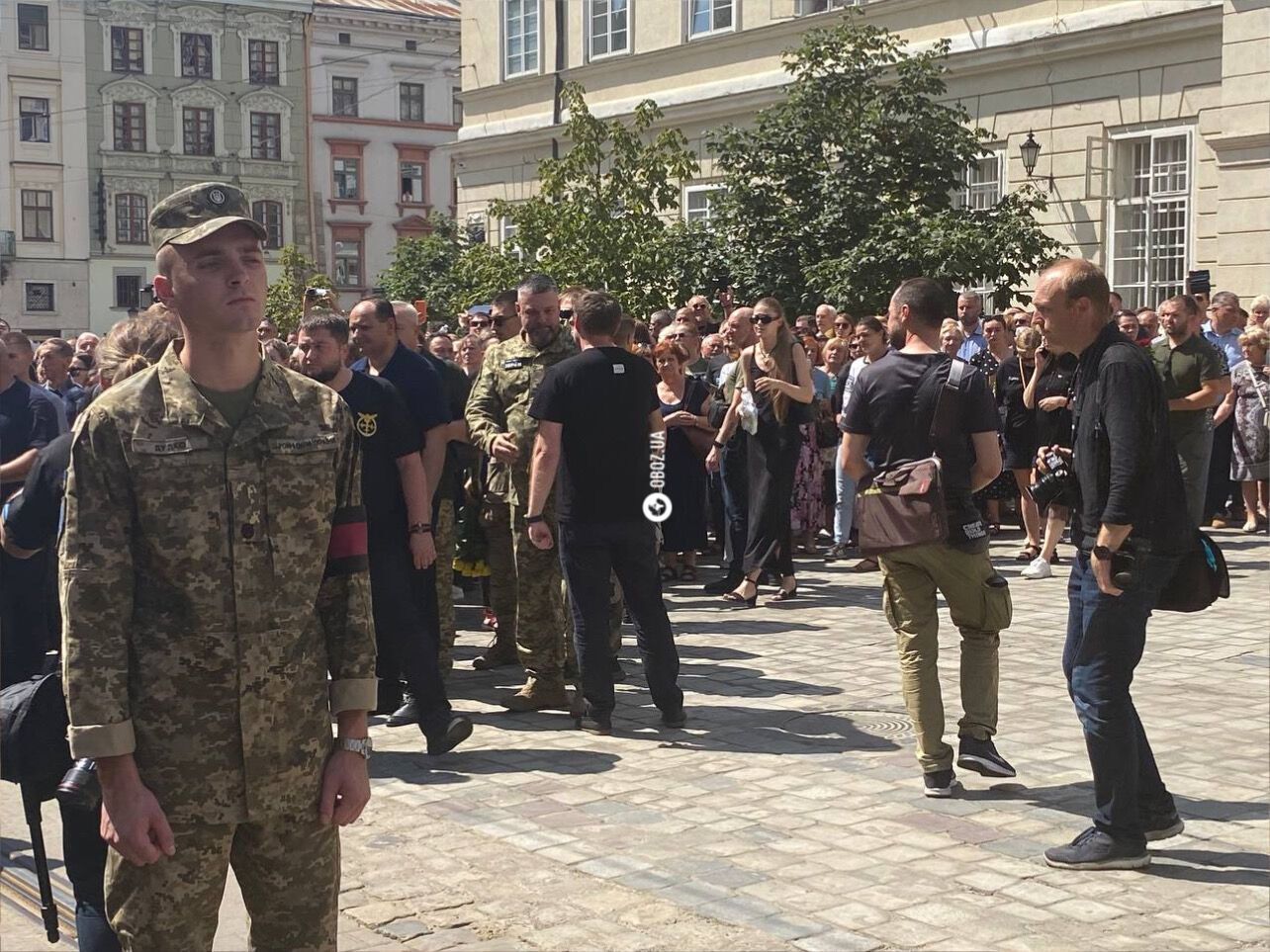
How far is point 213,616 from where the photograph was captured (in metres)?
3.45

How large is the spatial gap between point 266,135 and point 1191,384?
56103mm

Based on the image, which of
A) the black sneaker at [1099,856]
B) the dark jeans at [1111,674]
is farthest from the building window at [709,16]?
the black sneaker at [1099,856]

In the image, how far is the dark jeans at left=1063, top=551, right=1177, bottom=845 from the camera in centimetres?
609

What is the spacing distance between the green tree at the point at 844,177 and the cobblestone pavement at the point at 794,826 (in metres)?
12.0

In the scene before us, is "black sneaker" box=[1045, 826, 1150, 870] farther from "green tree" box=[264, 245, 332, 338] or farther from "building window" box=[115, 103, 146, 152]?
"building window" box=[115, 103, 146, 152]

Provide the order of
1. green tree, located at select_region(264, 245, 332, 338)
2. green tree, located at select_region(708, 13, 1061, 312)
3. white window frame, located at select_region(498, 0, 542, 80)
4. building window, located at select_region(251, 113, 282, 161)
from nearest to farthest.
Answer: green tree, located at select_region(708, 13, 1061, 312), white window frame, located at select_region(498, 0, 542, 80), green tree, located at select_region(264, 245, 332, 338), building window, located at select_region(251, 113, 282, 161)

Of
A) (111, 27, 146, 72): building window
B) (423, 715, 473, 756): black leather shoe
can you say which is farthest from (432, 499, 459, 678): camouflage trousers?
(111, 27, 146, 72): building window

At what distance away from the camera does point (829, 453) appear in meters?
15.9

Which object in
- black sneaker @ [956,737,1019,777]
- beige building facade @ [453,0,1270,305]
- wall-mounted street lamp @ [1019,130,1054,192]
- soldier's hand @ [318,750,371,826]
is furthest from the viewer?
wall-mounted street lamp @ [1019,130,1054,192]

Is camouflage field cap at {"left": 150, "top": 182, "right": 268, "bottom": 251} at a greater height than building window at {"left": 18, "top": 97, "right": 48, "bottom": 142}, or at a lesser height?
lesser

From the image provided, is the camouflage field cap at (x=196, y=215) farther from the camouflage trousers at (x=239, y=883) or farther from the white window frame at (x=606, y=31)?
the white window frame at (x=606, y=31)

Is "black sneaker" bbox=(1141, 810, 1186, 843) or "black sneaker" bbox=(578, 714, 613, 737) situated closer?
"black sneaker" bbox=(1141, 810, 1186, 843)

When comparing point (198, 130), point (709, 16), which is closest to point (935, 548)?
point (709, 16)

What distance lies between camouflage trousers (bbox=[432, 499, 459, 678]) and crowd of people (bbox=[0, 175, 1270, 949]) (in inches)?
0.8
